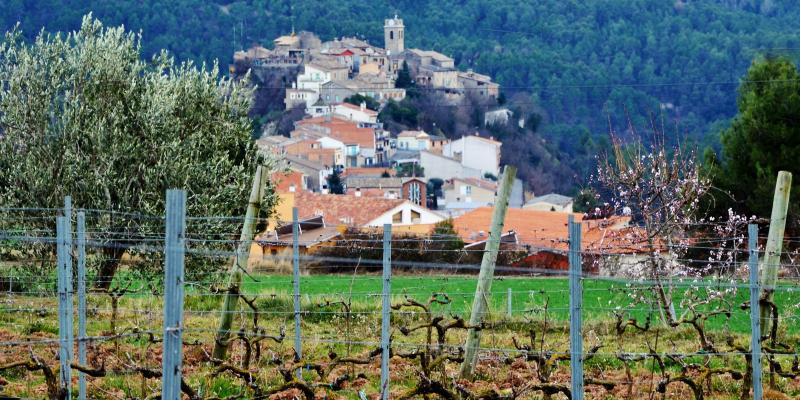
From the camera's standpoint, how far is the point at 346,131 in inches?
4569

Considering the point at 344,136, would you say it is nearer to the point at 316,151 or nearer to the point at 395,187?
the point at 316,151

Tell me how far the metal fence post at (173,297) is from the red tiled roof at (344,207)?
44198 mm

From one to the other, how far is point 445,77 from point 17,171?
12975cm

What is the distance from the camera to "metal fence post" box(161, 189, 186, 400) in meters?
6.16

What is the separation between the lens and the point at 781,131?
97.7 feet

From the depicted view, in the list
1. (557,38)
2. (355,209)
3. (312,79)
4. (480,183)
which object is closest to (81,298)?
(355,209)

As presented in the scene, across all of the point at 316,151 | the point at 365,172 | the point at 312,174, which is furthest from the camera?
the point at 316,151

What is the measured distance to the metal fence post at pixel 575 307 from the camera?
23.2 ft

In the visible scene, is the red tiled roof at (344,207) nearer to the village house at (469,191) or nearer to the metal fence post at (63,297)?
the village house at (469,191)

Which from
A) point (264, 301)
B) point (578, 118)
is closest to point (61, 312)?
point (264, 301)

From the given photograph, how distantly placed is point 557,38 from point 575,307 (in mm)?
155964

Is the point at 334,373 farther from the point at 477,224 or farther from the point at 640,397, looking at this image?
the point at 477,224

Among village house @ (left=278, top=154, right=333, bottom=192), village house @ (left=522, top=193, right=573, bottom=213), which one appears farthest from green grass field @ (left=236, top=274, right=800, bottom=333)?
village house @ (left=278, top=154, right=333, bottom=192)

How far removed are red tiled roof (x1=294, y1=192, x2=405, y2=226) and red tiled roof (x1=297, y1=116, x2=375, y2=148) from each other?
56526mm
